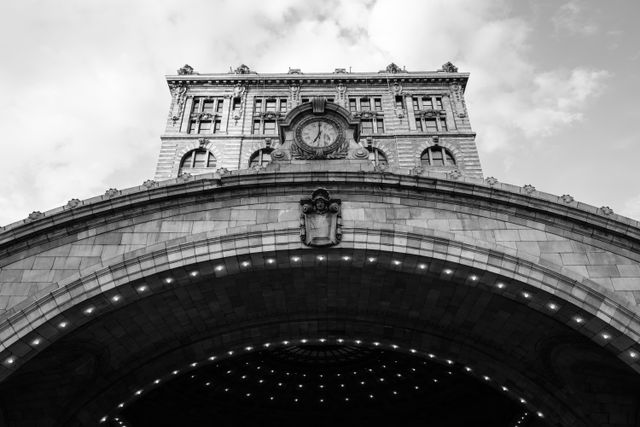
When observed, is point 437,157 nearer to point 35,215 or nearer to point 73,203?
point 73,203

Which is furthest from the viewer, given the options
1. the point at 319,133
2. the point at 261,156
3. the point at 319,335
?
the point at 261,156

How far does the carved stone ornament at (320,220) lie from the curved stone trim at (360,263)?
0.32 metres

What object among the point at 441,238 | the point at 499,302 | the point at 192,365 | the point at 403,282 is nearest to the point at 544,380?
the point at 499,302

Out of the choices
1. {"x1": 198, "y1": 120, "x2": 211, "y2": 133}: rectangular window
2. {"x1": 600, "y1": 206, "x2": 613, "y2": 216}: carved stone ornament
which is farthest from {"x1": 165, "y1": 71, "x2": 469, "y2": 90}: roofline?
{"x1": 600, "y1": 206, "x2": 613, "y2": 216}: carved stone ornament

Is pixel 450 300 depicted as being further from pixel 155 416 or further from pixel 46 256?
pixel 155 416

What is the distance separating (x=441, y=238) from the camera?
1652 cm

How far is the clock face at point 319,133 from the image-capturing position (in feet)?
65.2

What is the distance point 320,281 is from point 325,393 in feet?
59.3

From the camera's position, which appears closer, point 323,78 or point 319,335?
point 319,335

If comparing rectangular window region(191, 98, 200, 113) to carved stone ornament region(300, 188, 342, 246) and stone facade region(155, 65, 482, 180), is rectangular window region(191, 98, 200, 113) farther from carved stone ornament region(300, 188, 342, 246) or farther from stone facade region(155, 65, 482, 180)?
carved stone ornament region(300, 188, 342, 246)

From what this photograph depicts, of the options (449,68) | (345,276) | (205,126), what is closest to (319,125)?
(345,276)

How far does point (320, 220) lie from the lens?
17.1 m

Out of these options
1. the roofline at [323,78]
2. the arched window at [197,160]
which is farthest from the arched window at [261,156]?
the roofline at [323,78]

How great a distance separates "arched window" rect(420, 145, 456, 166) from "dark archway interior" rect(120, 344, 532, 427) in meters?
18.5
